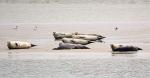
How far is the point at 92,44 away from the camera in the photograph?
21984mm

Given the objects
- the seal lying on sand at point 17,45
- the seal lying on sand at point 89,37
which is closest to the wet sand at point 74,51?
the seal lying on sand at point 17,45

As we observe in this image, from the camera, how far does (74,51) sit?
20.2 meters

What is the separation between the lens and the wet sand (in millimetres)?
16625

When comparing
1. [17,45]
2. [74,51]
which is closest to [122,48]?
[74,51]

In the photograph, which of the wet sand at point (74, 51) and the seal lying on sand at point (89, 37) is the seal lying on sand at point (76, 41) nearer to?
the wet sand at point (74, 51)

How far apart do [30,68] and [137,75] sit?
315 centimetres

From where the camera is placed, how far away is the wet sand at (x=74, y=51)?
54.5ft

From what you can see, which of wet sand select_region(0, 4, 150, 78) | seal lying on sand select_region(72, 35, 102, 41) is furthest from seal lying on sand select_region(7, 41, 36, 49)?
seal lying on sand select_region(72, 35, 102, 41)

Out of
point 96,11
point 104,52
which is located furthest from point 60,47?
point 96,11

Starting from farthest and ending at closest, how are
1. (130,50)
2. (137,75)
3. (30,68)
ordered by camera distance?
(130,50), (30,68), (137,75)

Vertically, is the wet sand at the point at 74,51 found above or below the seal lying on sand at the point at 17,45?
below

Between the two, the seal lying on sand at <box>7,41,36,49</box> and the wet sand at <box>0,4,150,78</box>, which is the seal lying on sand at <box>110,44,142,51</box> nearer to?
the wet sand at <box>0,4,150,78</box>

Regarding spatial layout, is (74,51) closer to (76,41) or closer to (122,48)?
(76,41)

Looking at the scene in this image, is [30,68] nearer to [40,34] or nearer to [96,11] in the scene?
[40,34]
